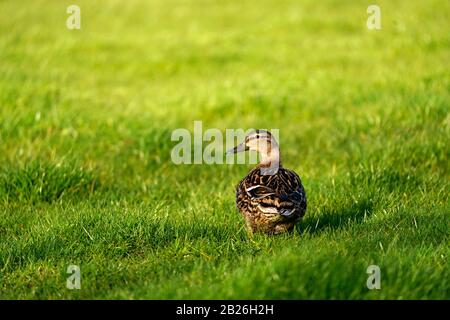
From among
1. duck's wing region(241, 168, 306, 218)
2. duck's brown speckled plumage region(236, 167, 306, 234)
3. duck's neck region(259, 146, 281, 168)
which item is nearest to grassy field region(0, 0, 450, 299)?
duck's brown speckled plumage region(236, 167, 306, 234)

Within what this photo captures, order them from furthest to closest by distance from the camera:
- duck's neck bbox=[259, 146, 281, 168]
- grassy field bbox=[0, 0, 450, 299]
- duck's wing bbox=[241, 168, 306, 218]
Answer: duck's neck bbox=[259, 146, 281, 168], duck's wing bbox=[241, 168, 306, 218], grassy field bbox=[0, 0, 450, 299]

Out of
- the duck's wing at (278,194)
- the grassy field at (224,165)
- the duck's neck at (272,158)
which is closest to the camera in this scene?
the grassy field at (224,165)

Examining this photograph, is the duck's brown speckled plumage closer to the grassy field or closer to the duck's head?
the grassy field

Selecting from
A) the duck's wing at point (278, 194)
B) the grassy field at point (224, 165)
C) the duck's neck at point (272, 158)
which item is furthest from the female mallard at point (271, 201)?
the duck's neck at point (272, 158)

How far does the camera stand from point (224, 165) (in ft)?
27.6

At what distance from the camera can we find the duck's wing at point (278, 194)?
549 centimetres

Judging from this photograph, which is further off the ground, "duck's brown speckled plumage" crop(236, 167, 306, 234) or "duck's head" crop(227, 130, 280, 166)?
"duck's head" crop(227, 130, 280, 166)

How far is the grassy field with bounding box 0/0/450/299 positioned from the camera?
4.90 m

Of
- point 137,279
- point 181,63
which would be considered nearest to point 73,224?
point 137,279

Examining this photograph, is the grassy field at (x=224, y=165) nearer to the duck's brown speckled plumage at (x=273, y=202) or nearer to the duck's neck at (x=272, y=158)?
the duck's brown speckled plumage at (x=273, y=202)

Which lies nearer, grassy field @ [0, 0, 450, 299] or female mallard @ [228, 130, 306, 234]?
grassy field @ [0, 0, 450, 299]

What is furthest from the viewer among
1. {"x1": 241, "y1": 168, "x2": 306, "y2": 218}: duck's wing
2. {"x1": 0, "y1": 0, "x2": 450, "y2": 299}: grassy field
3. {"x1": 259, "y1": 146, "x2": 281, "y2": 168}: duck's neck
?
{"x1": 259, "y1": 146, "x2": 281, "y2": 168}: duck's neck

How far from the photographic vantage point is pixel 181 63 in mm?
14078

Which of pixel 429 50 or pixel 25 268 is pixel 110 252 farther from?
pixel 429 50
